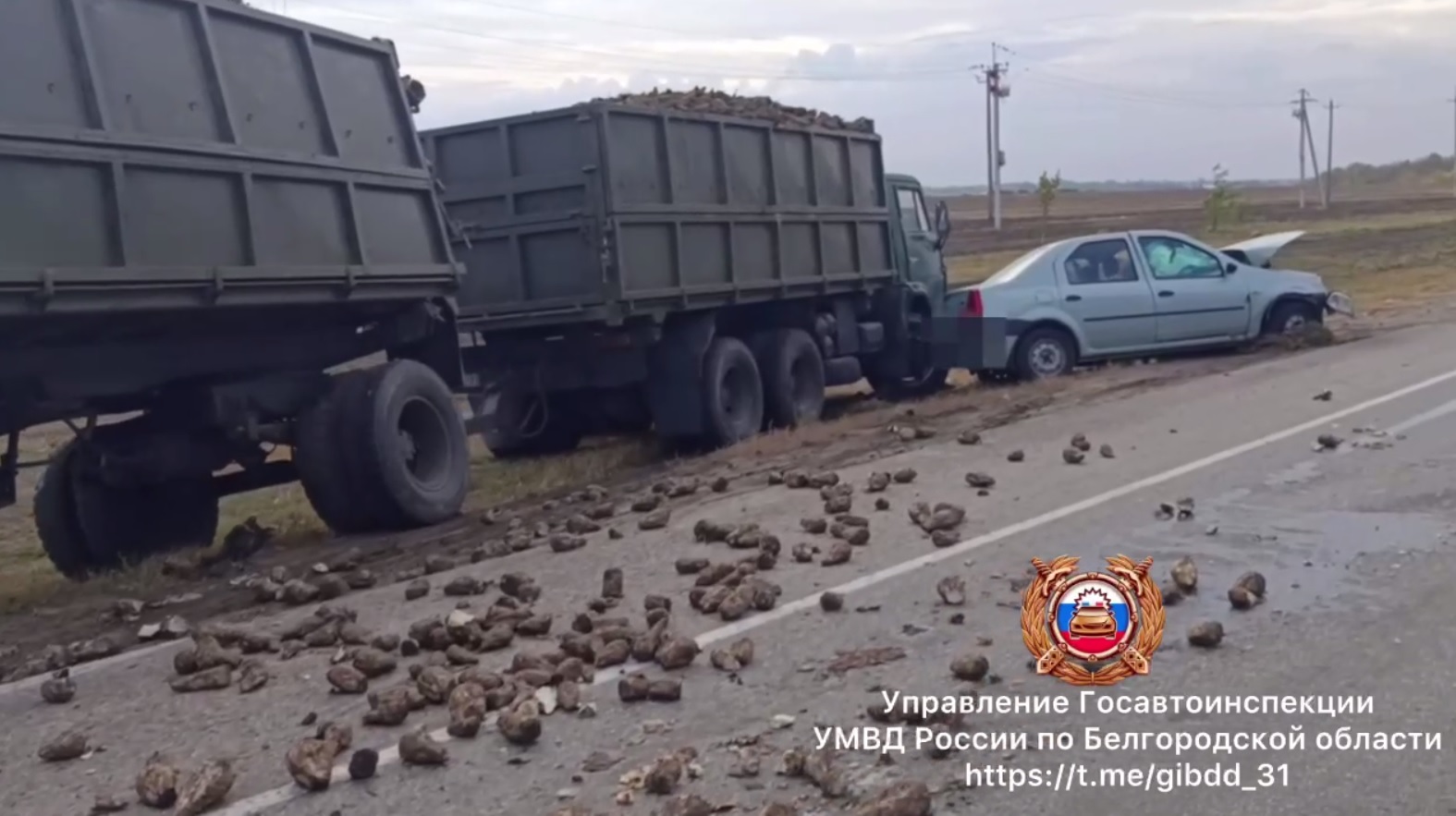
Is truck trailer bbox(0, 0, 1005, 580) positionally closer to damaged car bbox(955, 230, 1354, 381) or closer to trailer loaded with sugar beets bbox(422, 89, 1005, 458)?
trailer loaded with sugar beets bbox(422, 89, 1005, 458)

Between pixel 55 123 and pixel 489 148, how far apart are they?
230 inches

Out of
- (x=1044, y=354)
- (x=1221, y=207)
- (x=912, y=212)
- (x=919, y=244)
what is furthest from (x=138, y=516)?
(x=1221, y=207)

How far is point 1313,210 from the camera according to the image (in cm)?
7788

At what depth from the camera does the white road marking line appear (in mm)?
5129

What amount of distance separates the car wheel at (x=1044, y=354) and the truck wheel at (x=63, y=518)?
9953 millimetres

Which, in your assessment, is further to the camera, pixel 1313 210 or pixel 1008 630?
pixel 1313 210

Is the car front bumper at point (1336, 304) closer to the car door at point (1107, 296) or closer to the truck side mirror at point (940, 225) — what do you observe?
the car door at point (1107, 296)

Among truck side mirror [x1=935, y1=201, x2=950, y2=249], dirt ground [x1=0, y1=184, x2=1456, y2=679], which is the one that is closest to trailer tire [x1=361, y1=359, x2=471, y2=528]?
dirt ground [x1=0, y1=184, x2=1456, y2=679]

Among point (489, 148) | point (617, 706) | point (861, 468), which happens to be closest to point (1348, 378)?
point (861, 468)

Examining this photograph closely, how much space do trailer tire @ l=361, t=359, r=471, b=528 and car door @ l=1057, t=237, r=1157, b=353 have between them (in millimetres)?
8225

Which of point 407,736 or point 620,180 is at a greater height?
point 620,180

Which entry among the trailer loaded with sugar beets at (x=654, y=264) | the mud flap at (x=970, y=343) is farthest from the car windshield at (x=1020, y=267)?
the trailer loaded with sugar beets at (x=654, y=264)

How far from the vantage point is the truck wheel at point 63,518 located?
10367 millimetres

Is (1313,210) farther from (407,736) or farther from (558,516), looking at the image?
(407,736)
